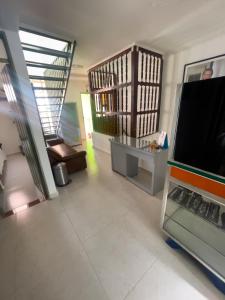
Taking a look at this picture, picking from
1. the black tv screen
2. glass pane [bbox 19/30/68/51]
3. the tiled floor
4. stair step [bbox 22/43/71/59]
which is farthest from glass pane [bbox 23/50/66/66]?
the tiled floor

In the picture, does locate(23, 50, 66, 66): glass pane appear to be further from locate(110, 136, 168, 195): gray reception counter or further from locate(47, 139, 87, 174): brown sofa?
locate(110, 136, 168, 195): gray reception counter

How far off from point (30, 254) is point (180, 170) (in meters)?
1.89

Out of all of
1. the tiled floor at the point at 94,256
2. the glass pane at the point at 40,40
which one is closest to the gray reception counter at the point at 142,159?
the tiled floor at the point at 94,256

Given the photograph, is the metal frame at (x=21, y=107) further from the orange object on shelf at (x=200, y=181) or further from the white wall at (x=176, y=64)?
the white wall at (x=176, y=64)

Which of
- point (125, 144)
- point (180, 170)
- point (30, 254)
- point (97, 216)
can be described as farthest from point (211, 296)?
point (125, 144)

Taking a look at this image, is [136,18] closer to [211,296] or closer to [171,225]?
[171,225]

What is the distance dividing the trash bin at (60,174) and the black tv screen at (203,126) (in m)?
2.24

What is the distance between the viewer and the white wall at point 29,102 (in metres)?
1.58

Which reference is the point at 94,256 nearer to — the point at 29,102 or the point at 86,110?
the point at 29,102

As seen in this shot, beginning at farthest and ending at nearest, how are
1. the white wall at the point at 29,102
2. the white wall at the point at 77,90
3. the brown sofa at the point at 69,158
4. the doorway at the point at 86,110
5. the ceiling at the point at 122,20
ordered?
1. the doorway at the point at 86,110
2. the white wall at the point at 77,90
3. the brown sofa at the point at 69,158
4. the white wall at the point at 29,102
5. the ceiling at the point at 122,20

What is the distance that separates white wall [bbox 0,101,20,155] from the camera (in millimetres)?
4316

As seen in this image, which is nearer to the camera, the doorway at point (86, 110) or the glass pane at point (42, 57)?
the glass pane at point (42, 57)

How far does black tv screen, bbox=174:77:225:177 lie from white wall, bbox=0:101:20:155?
206 inches

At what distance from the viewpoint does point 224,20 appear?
1.82 m
